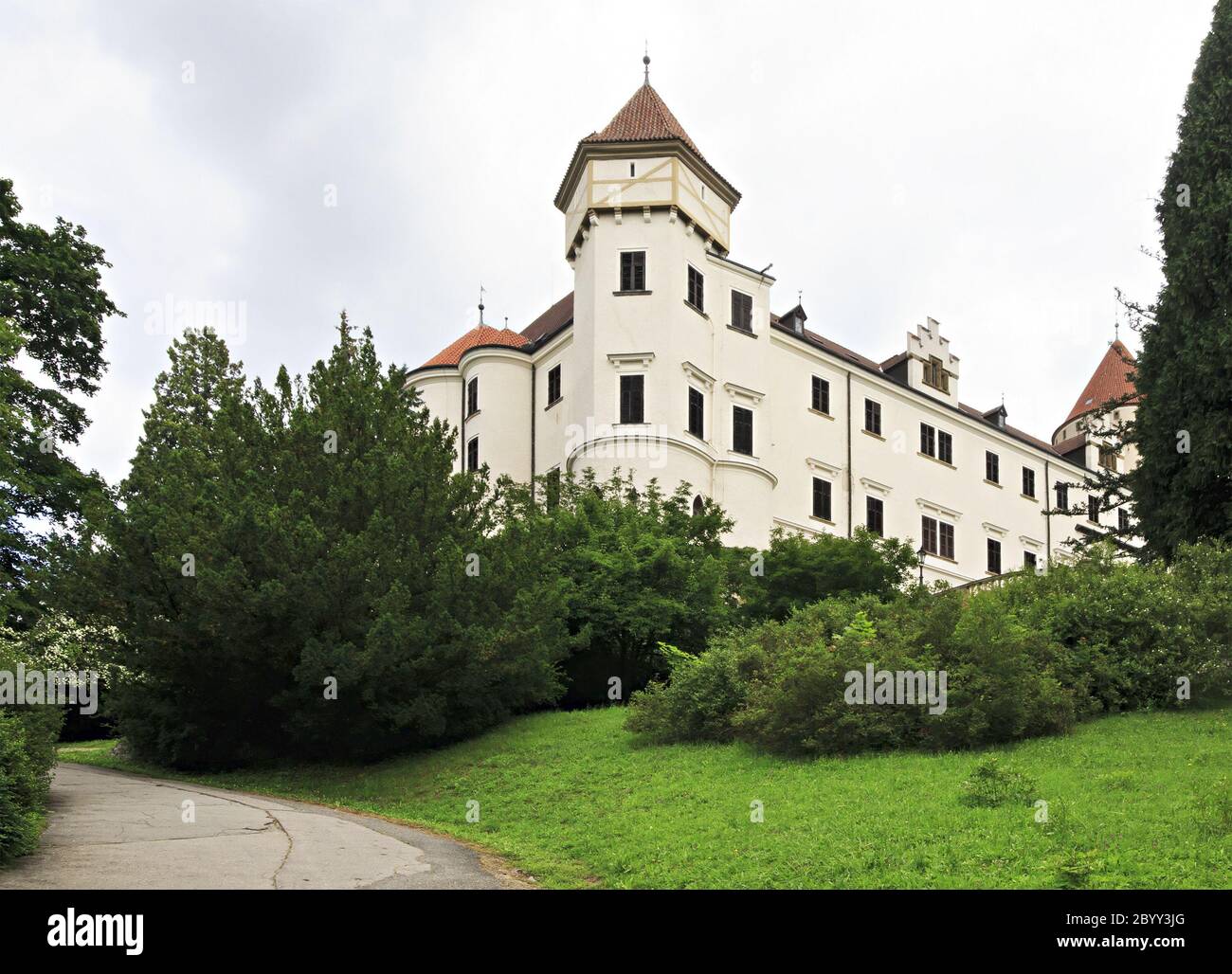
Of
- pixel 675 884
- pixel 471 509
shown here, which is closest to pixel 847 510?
pixel 471 509

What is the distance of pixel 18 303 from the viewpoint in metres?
30.8

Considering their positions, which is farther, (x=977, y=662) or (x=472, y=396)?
(x=472, y=396)

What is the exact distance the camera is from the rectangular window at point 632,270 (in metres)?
43.1

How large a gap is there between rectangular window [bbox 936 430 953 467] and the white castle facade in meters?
0.10

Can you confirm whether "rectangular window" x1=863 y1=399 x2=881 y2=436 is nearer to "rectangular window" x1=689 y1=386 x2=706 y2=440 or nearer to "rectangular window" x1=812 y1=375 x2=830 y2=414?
"rectangular window" x1=812 y1=375 x2=830 y2=414

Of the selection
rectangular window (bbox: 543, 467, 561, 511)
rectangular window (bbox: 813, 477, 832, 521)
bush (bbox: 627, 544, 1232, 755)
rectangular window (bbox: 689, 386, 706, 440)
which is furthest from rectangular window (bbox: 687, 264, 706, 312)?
bush (bbox: 627, 544, 1232, 755)

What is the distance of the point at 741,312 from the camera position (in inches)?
1847

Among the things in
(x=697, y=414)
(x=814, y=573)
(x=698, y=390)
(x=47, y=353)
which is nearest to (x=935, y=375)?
(x=698, y=390)

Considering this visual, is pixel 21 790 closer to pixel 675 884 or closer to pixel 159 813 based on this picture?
pixel 159 813

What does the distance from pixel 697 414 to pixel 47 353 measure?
Result: 2087 cm

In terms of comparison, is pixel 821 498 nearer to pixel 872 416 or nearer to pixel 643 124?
pixel 872 416

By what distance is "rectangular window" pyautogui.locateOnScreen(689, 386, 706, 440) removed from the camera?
42906 millimetres

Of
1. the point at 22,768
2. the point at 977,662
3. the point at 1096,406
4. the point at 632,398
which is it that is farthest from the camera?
the point at 1096,406
